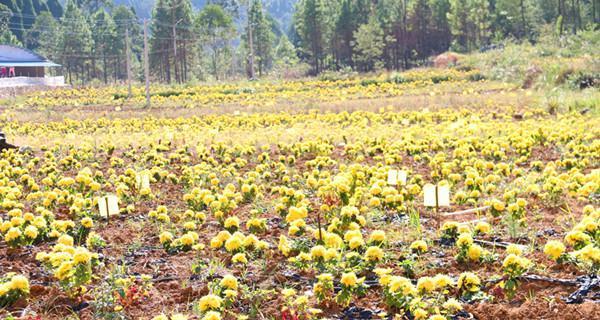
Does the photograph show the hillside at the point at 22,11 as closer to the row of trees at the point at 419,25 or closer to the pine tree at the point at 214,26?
the pine tree at the point at 214,26

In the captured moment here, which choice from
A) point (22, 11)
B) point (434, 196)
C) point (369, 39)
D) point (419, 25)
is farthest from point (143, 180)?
point (22, 11)

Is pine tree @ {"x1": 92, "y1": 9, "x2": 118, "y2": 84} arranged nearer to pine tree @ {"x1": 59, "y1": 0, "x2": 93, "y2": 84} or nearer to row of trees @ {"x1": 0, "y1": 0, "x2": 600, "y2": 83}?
row of trees @ {"x1": 0, "y1": 0, "x2": 600, "y2": 83}

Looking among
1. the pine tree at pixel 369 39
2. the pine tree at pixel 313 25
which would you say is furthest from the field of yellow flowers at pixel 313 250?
the pine tree at pixel 313 25

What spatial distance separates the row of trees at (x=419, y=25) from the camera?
57.7 m

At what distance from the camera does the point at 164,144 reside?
10.5 m

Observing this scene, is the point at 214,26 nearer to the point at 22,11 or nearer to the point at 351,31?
the point at 351,31

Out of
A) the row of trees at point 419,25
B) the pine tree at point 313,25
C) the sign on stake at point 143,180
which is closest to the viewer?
the sign on stake at point 143,180

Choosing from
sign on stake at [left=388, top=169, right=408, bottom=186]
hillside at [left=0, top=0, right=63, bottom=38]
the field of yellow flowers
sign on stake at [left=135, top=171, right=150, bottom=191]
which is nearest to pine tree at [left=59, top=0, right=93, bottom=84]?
hillside at [left=0, top=0, right=63, bottom=38]

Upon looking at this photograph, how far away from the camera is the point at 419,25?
61438 mm

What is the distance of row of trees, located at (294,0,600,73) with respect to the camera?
5769 cm

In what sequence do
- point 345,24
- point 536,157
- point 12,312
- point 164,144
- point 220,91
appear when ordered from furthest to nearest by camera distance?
point 345,24 → point 220,91 → point 164,144 → point 536,157 → point 12,312

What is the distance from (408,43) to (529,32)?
1092 centimetres

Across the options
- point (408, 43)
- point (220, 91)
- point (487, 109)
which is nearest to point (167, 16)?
point (408, 43)

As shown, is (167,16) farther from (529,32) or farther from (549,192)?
(549,192)
